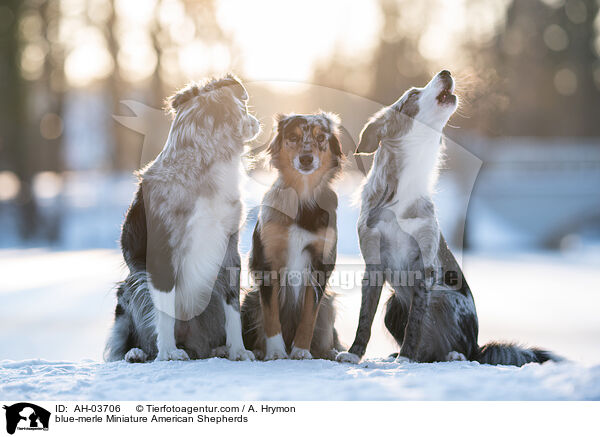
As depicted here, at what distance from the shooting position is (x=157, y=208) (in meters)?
3.49

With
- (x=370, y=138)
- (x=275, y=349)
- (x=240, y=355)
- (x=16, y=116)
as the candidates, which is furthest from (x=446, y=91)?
(x=16, y=116)

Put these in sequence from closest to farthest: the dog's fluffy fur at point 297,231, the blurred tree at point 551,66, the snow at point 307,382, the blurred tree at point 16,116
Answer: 1. the snow at point 307,382
2. the dog's fluffy fur at point 297,231
3. the blurred tree at point 16,116
4. the blurred tree at point 551,66

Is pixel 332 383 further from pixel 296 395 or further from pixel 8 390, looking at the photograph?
pixel 8 390

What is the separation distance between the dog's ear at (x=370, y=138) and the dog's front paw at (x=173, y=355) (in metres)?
1.51

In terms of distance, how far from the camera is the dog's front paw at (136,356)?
3623 mm

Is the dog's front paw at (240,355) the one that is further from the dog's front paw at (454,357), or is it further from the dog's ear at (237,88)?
the dog's ear at (237,88)

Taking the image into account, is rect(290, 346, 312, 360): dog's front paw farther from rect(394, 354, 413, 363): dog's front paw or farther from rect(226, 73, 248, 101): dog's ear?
rect(226, 73, 248, 101): dog's ear

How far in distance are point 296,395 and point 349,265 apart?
3.99ft

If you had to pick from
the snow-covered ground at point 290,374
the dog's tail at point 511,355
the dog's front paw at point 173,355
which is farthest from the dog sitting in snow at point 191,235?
the dog's tail at point 511,355

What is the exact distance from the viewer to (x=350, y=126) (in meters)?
4.08

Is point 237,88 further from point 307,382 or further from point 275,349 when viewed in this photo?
point 307,382

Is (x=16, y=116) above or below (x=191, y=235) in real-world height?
above
